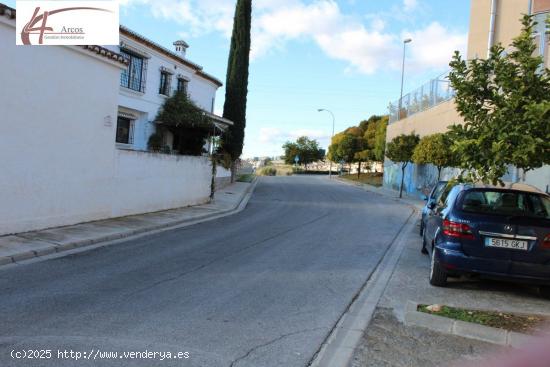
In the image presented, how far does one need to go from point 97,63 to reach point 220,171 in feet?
51.0

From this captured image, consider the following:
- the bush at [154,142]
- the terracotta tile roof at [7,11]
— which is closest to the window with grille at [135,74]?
the bush at [154,142]

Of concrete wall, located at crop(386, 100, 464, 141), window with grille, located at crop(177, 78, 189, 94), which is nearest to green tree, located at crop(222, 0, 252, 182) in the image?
window with grille, located at crop(177, 78, 189, 94)

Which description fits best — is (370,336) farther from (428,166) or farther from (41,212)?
(428,166)

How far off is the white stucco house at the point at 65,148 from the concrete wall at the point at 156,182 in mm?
30

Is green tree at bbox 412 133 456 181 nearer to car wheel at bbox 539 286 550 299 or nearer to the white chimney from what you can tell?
the white chimney

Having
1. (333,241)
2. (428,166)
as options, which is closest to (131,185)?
(333,241)

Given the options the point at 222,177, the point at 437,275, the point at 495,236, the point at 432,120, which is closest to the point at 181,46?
the point at 222,177

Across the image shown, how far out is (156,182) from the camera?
15297 mm

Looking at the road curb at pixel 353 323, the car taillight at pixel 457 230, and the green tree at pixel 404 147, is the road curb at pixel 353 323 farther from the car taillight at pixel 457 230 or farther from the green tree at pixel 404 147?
the green tree at pixel 404 147

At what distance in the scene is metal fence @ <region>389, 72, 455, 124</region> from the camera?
89.9 ft

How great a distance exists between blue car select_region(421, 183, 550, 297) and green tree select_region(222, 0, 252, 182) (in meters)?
23.2

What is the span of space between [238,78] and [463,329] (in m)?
26.5

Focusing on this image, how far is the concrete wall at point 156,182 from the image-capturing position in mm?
13414

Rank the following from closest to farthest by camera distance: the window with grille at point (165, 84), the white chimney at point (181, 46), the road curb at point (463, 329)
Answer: the road curb at point (463, 329), the window with grille at point (165, 84), the white chimney at point (181, 46)
